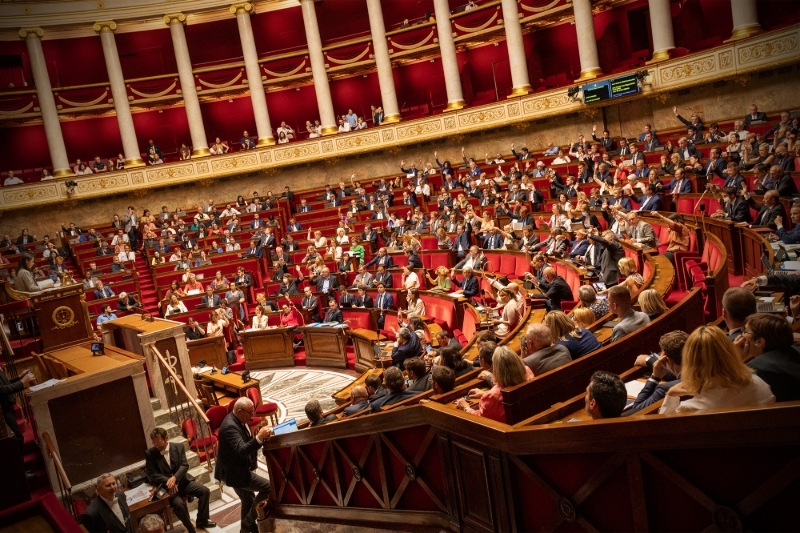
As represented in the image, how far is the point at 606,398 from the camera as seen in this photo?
289cm

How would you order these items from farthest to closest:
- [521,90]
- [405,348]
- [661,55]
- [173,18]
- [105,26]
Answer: [173,18], [105,26], [521,90], [661,55], [405,348]

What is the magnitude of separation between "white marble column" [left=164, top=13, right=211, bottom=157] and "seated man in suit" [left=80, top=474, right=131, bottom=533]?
17022 millimetres

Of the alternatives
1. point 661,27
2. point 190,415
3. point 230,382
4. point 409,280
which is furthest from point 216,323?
point 661,27

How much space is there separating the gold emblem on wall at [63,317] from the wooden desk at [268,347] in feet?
13.6

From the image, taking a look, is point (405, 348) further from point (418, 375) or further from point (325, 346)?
point (325, 346)

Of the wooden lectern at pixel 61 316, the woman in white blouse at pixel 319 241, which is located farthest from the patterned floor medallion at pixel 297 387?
the woman in white blouse at pixel 319 241

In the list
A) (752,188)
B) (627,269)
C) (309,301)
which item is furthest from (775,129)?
(309,301)

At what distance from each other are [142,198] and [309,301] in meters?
10.6

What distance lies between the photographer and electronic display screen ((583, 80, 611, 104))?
15.6 metres

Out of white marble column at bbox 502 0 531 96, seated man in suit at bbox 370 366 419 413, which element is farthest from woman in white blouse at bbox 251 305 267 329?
white marble column at bbox 502 0 531 96

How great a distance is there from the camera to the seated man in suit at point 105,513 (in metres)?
4.88

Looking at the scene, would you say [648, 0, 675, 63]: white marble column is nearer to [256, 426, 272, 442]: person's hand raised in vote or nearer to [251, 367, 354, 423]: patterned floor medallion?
[251, 367, 354, 423]: patterned floor medallion

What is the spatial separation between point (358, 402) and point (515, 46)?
49.5 feet

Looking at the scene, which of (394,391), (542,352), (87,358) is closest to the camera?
(542,352)
